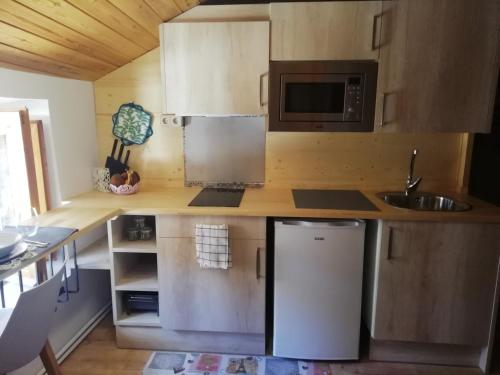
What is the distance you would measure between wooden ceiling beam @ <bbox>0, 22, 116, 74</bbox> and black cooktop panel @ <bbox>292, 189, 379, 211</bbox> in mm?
1419

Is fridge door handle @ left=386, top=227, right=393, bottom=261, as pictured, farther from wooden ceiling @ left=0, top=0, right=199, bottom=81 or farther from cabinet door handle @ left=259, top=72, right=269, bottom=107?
wooden ceiling @ left=0, top=0, right=199, bottom=81

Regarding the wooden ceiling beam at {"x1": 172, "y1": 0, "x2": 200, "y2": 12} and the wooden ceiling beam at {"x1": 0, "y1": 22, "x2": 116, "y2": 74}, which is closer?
the wooden ceiling beam at {"x1": 0, "y1": 22, "x2": 116, "y2": 74}

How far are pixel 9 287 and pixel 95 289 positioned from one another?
60 centimetres

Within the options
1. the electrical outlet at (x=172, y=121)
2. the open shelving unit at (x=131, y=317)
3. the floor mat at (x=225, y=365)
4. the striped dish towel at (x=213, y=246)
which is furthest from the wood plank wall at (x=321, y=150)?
the floor mat at (x=225, y=365)

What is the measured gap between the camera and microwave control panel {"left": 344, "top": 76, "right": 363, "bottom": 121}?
5.86 feet

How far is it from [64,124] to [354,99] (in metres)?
1.68

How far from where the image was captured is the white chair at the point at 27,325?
101 centimetres

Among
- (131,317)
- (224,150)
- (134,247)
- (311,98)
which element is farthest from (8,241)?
(311,98)

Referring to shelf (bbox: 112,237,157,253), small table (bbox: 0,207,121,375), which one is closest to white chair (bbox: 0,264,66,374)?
small table (bbox: 0,207,121,375)

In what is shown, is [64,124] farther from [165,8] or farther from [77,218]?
[165,8]

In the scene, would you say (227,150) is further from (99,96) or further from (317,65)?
(99,96)

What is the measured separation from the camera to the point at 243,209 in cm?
176

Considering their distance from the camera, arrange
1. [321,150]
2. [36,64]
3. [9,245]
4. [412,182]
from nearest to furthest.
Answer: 1. [9,245]
2. [36,64]
3. [412,182]
4. [321,150]

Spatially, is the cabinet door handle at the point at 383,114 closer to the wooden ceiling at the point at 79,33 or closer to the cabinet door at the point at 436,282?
the cabinet door at the point at 436,282
